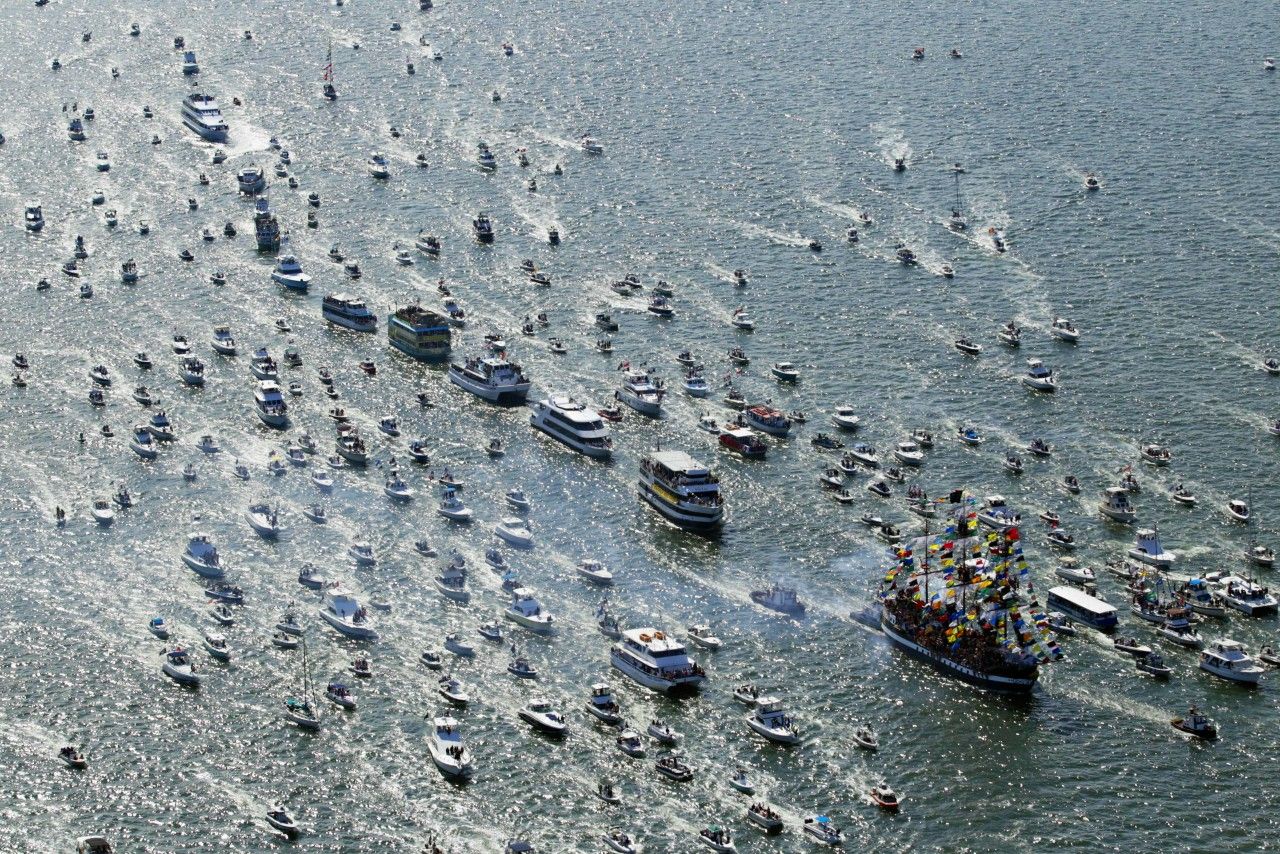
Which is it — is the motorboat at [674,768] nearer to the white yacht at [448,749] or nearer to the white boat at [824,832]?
the white boat at [824,832]

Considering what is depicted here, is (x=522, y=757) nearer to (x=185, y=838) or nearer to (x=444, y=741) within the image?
(x=444, y=741)

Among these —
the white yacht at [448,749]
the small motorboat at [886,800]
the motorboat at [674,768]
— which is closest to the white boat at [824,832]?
the small motorboat at [886,800]

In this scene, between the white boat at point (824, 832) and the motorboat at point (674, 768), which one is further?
the motorboat at point (674, 768)

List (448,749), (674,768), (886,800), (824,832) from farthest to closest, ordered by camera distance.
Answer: (448,749), (674,768), (886,800), (824,832)

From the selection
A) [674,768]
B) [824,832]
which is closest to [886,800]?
[824,832]

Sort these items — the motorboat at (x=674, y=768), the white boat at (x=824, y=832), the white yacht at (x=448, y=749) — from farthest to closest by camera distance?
the motorboat at (x=674, y=768)
the white yacht at (x=448, y=749)
the white boat at (x=824, y=832)

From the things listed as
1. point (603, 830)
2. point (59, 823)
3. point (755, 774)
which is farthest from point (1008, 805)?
point (59, 823)

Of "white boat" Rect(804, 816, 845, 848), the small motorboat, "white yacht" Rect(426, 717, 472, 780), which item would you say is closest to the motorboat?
"white boat" Rect(804, 816, 845, 848)

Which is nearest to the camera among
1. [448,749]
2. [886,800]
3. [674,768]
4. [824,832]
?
[824,832]

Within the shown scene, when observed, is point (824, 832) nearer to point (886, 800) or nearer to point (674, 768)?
point (886, 800)
